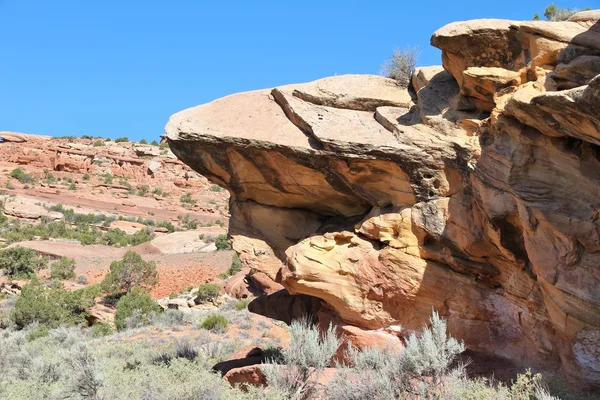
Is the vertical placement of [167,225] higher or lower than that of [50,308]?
higher

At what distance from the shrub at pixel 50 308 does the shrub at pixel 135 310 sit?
1.50 metres

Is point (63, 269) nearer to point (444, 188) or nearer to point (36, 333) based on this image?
point (36, 333)

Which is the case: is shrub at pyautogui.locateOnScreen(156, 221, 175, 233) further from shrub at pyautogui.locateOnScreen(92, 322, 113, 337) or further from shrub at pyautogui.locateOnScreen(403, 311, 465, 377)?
shrub at pyautogui.locateOnScreen(403, 311, 465, 377)

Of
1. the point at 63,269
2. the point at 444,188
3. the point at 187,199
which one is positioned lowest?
the point at 63,269

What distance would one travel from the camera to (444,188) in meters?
9.20

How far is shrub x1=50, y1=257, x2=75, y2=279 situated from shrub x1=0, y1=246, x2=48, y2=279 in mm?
964

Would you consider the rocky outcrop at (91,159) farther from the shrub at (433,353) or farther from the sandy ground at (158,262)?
the shrub at (433,353)

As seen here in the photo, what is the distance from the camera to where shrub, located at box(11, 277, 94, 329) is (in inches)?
854

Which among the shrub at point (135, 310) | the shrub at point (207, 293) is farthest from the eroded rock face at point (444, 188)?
the shrub at point (207, 293)

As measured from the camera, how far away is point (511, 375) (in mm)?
8359

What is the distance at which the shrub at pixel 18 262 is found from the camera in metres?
31.0

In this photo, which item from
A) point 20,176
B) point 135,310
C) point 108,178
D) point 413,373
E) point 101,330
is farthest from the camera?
point 108,178

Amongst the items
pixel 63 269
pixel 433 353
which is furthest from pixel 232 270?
pixel 433 353

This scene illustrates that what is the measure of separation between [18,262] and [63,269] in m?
2.17
